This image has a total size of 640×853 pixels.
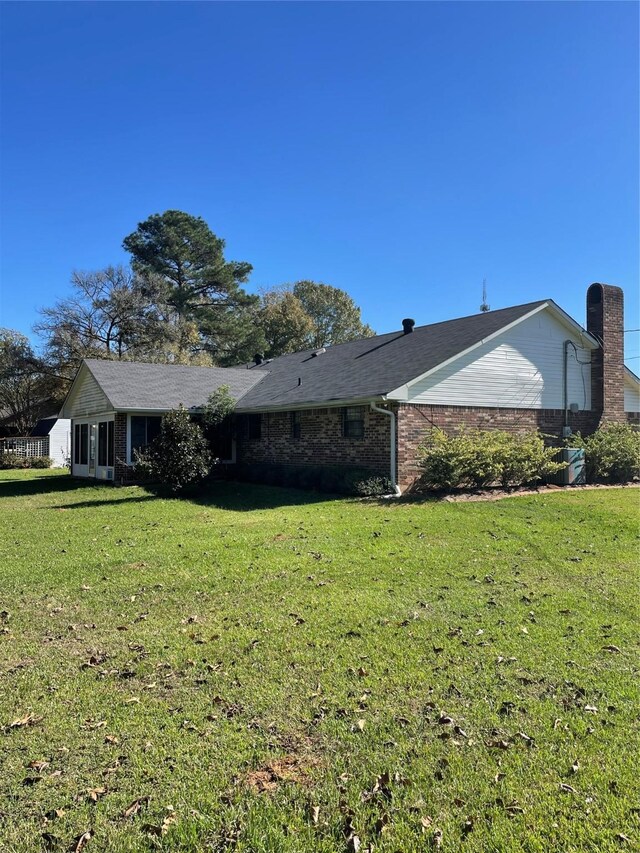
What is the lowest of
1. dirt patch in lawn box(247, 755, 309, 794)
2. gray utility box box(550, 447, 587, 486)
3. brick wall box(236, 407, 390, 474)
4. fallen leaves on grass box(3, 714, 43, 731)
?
dirt patch in lawn box(247, 755, 309, 794)

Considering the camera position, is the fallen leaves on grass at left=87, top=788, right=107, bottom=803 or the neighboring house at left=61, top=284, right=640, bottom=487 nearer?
the fallen leaves on grass at left=87, top=788, right=107, bottom=803

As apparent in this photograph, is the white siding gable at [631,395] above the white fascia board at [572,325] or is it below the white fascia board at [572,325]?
below

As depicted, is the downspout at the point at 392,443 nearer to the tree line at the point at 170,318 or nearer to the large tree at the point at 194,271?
the tree line at the point at 170,318

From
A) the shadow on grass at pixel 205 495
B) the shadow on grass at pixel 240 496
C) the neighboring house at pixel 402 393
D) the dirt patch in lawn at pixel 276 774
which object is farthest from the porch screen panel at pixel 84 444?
the dirt patch in lawn at pixel 276 774

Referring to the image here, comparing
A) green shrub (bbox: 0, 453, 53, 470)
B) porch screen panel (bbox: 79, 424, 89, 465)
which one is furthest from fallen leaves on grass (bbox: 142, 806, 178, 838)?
green shrub (bbox: 0, 453, 53, 470)

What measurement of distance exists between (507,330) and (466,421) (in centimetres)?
318

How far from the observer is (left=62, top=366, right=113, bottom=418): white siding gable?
20625 millimetres

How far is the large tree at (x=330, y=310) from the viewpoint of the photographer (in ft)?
176

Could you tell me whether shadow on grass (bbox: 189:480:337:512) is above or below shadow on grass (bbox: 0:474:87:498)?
above

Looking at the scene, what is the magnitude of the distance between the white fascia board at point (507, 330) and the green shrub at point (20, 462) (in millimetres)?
27075

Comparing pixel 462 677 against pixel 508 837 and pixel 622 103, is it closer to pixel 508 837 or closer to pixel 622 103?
pixel 508 837

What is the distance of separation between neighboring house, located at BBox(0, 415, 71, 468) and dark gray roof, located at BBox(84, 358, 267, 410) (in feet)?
Answer: 49.2

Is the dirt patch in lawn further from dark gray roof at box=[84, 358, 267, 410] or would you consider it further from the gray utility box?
dark gray roof at box=[84, 358, 267, 410]

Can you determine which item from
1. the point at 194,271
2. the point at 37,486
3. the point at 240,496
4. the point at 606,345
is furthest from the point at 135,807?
the point at 194,271
